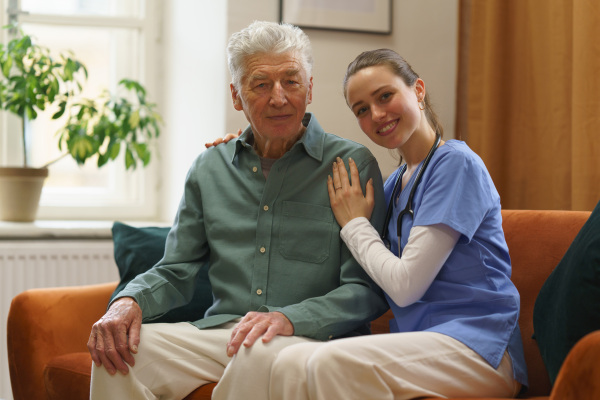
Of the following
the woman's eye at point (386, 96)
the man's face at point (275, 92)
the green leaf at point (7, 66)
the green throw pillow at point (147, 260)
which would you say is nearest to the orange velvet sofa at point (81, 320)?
the green throw pillow at point (147, 260)

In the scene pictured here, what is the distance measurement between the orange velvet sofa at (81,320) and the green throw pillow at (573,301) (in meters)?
0.18

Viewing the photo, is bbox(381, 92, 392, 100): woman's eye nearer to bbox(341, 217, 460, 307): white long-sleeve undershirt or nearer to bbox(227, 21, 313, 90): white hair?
bbox(227, 21, 313, 90): white hair

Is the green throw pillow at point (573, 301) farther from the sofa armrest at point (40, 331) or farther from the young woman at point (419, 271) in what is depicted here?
the sofa armrest at point (40, 331)

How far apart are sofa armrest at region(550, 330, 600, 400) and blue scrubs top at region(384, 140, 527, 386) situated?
0.42 meters

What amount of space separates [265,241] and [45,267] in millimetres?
1419

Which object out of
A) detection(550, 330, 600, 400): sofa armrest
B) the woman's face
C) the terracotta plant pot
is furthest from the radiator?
detection(550, 330, 600, 400): sofa armrest

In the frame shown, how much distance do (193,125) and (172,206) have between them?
0.40m

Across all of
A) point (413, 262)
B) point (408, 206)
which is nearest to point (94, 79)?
point (408, 206)

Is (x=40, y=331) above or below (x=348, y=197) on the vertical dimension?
below

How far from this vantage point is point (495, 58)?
2773 millimetres

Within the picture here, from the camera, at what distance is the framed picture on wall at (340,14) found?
2.91m

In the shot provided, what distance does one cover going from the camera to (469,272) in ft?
5.29

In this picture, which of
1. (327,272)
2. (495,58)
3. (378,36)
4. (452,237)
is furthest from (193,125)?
(452,237)

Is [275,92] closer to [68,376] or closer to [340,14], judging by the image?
[68,376]
